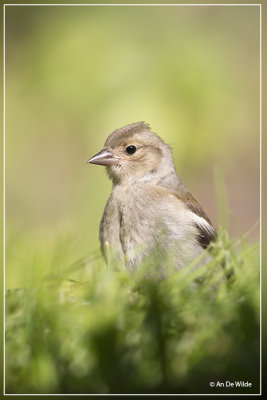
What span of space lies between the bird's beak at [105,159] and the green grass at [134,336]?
1496 mm

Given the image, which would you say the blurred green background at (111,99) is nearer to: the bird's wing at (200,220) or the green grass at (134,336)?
the bird's wing at (200,220)

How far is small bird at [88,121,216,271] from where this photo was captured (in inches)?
141

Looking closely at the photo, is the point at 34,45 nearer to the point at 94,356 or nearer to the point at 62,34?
the point at 62,34

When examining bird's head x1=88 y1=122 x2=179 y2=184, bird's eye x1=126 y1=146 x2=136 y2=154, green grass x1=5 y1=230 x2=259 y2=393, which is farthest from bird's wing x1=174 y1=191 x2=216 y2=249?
green grass x1=5 y1=230 x2=259 y2=393

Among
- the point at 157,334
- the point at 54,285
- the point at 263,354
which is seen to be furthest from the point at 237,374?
the point at 54,285

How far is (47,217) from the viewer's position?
483 cm

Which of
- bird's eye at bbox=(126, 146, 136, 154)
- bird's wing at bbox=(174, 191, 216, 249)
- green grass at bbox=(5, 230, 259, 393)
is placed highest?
bird's eye at bbox=(126, 146, 136, 154)

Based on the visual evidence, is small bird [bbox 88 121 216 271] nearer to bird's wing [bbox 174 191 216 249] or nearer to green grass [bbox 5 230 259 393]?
bird's wing [bbox 174 191 216 249]

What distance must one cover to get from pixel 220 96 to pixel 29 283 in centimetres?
256

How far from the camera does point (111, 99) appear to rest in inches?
208

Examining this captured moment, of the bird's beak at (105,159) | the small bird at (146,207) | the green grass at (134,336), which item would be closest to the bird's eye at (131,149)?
the small bird at (146,207)

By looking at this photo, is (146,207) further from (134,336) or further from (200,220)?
(134,336)

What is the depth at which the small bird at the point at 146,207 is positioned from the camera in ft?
11.7

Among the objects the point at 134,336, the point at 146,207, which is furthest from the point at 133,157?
the point at 134,336
